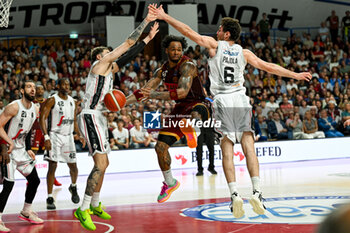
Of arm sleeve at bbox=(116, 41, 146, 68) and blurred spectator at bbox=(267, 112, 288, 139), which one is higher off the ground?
arm sleeve at bbox=(116, 41, 146, 68)

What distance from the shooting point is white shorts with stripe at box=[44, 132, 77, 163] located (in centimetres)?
864

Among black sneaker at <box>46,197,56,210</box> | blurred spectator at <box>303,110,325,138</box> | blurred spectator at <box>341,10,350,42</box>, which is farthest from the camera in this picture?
blurred spectator at <box>341,10,350,42</box>

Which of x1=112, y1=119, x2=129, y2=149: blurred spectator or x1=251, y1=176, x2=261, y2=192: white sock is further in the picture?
x1=112, y1=119, x2=129, y2=149: blurred spectator

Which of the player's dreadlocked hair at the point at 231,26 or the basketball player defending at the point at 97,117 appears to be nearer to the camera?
the player's dreadlocked hair at the point at 231,26

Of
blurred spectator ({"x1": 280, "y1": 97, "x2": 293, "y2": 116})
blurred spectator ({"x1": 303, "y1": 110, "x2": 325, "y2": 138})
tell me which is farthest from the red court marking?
blurred spectator ({"x1": 280, "y1": 97, "x2": 293, "y2": 116})

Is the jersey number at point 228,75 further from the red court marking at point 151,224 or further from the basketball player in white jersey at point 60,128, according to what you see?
the basketball player in white jersey at point 60,128

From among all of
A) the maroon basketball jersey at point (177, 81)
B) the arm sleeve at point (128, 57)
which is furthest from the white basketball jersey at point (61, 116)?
the maroon basketball jersey at point (177, 81)

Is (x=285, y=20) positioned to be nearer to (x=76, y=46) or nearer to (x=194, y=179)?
(x=76, y=46)

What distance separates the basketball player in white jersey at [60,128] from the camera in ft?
28.2

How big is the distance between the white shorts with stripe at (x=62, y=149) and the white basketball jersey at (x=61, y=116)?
0.34 feet

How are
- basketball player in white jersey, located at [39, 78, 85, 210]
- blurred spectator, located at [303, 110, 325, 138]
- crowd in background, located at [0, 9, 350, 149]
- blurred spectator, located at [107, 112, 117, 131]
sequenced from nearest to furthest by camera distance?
1. basketball player in white jersey, located at [39, 78, 85, 210]
2. blurred spectator, located at [107, 112, 117, 131]
3. crowd in background, located at [0, 9, 350, 149]
4. blurred spectator, located at [303, 110, 325, 138]

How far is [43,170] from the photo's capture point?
13.2 m

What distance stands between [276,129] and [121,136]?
16.1 ft

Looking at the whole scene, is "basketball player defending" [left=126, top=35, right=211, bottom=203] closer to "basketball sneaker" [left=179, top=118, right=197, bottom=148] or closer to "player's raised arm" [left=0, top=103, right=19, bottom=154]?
"basketball sneaker" [left=179, top=118, right=197, bottom=148]
